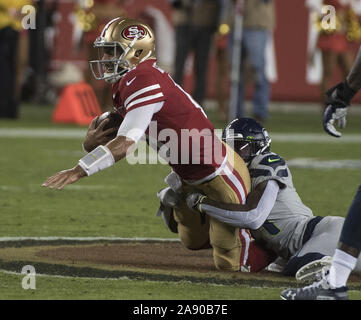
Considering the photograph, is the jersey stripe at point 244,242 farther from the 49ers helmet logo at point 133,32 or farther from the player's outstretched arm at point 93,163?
the 49ers helmet logo at point 133,32

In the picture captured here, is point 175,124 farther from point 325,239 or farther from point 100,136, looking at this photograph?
point 325,239

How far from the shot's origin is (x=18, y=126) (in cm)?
1619

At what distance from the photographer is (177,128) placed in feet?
19.0

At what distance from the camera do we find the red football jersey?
5.69 metres

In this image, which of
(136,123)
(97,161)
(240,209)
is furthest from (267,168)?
(97,161)

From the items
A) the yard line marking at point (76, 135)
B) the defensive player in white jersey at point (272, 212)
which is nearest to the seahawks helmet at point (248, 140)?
the defensive player in white jersey at point (272, 212)

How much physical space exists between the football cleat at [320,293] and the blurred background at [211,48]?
10.8 metres

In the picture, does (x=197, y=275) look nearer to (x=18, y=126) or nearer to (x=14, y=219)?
(x=14, y=219)

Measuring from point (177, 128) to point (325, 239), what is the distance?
3.15ft

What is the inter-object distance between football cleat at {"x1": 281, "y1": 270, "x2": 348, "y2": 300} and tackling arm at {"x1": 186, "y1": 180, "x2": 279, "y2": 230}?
87cm

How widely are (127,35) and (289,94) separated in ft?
51.4

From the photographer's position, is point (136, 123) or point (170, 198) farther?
point (170, 198)

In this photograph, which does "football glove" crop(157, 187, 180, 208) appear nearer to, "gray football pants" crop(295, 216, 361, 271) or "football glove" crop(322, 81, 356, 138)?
"gray football pants" crop(295, 216, 361, 271)
